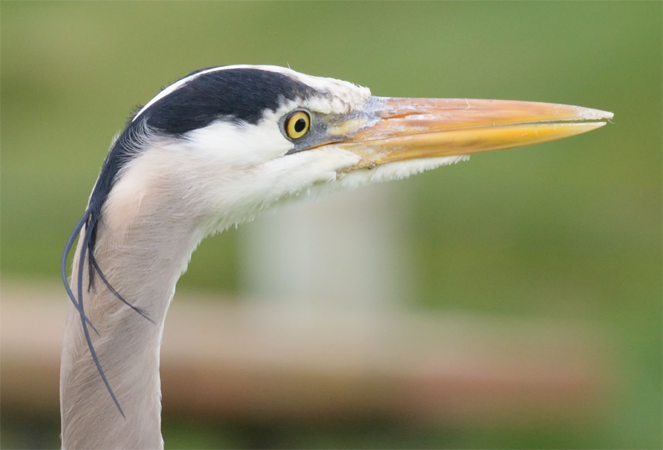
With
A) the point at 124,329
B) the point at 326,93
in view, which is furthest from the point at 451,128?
the point at 124,329

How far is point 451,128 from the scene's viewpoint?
191 centimetres

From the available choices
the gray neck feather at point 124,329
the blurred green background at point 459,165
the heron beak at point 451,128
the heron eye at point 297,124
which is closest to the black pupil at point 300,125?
the heron eye at point 297,124

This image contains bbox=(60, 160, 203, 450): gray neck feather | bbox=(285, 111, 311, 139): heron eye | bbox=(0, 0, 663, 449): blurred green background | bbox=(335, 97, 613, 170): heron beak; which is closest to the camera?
bbox=(60, 160, 203, 450): gray neck feather

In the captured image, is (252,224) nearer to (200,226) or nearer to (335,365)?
(335,365)

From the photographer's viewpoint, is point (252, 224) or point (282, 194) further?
point (252, 224)

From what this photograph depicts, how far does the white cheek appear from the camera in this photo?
5.47 feet

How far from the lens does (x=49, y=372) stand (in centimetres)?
290

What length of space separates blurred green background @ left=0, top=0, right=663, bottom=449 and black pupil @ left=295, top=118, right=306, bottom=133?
69.1 inches

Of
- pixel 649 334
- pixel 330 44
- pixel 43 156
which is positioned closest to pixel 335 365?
pixel 649 334

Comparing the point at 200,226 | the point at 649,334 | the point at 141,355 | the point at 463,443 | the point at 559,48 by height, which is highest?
the point at 559,48

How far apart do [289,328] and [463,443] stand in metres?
1.10

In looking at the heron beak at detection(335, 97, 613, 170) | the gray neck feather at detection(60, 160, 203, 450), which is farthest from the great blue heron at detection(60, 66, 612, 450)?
the heron beak at detection(335, 97, 613, 170)

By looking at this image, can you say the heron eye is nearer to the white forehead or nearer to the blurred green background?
the white forehead

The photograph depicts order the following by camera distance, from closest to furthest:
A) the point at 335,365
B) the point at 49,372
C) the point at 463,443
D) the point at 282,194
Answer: the point at 282,194 < the point at 49,372 < the point at 335,365 < the point at 463,443
